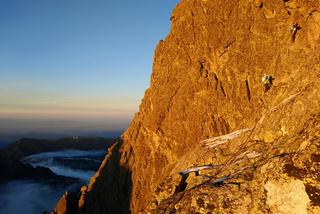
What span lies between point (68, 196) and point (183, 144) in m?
43.5

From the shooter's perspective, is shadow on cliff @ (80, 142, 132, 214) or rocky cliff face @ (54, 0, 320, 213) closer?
rocky cliff face @ (54, 0, 320, 213)

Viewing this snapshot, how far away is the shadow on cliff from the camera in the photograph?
60.9 metres

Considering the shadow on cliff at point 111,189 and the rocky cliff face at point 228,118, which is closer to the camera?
the rocky cliff face at point 228,118

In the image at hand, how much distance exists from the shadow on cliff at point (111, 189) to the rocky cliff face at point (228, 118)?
31cm

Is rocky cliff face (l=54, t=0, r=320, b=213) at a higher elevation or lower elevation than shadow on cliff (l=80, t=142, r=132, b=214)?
higher

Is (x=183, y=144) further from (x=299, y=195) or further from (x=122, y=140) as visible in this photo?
(x=299, y=195)

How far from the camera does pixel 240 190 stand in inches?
517

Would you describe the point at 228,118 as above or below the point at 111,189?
above

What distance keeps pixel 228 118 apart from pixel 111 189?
3053 centimetres

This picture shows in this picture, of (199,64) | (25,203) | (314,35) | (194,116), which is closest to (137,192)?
(194,116)

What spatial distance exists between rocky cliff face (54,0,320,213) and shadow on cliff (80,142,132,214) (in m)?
0.31

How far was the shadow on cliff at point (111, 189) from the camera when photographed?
6085 cm

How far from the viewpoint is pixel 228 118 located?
4381cm

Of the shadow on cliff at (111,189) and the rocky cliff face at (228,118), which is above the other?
the rocky cliff face at (228,118)
